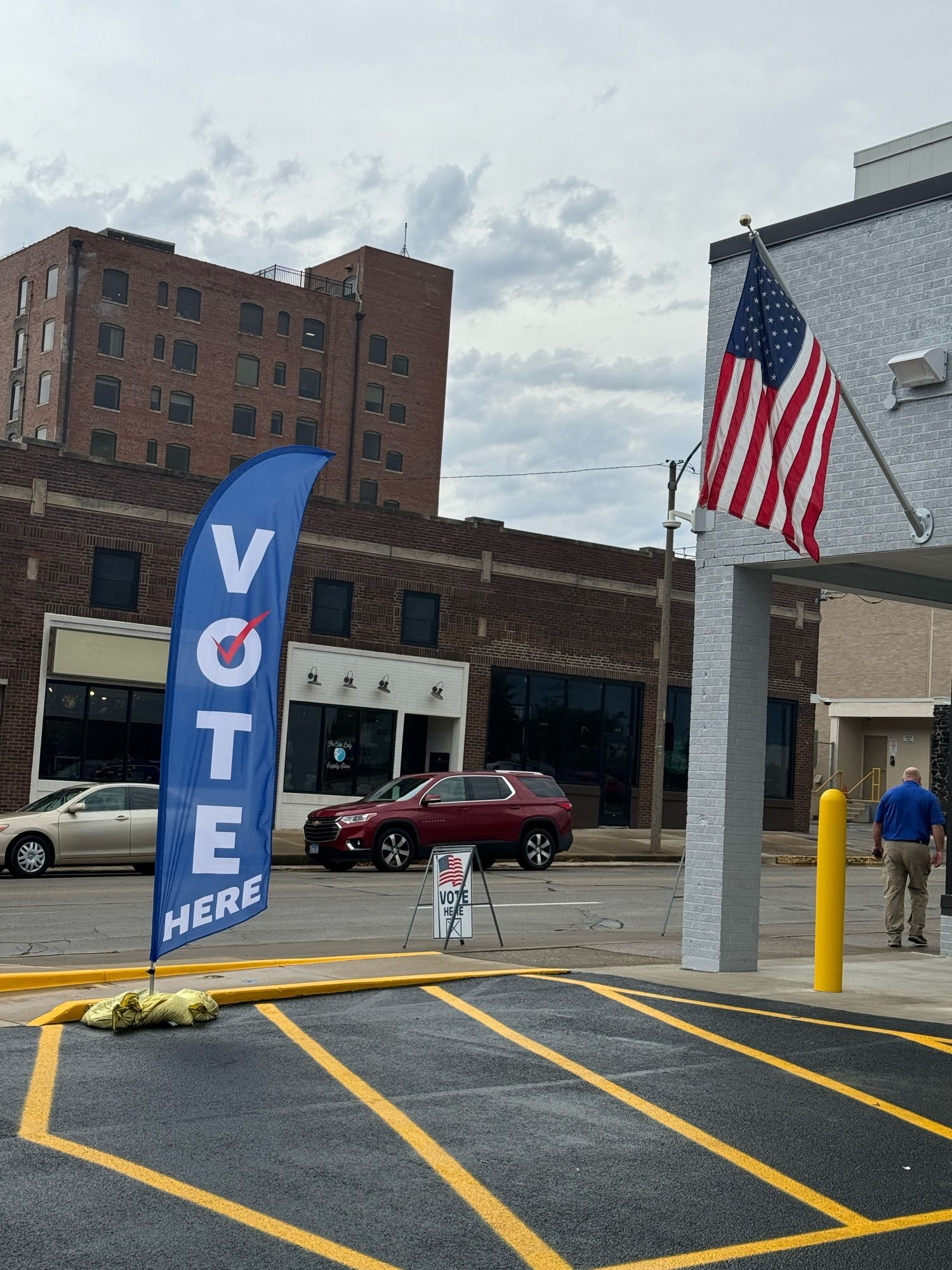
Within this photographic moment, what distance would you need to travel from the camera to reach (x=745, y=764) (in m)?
12.7

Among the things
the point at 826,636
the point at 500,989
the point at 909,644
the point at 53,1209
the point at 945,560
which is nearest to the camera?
the point at 53,1209

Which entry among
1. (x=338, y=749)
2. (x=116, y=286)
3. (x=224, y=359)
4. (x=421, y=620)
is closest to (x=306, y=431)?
(x=224, y=359)

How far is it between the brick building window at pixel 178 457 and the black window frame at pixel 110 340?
427 cm

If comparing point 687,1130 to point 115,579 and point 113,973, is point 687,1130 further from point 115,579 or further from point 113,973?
point 115,579

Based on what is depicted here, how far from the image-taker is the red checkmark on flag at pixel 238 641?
29.6 ft

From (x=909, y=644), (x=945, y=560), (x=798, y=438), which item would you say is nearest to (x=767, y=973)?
(x=945, y=560)

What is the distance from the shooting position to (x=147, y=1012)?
8922 millimetres

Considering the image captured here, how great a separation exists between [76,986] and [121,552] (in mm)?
20747

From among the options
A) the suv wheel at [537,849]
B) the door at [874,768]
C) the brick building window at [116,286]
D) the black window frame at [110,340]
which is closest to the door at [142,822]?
the suv wheel at [537,849]

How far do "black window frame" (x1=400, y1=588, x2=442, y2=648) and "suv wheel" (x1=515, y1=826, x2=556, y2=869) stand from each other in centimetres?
930

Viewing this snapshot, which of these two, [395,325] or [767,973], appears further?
[395,325]

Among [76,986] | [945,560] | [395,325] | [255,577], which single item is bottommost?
[76,986]

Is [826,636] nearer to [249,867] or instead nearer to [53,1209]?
[249,867]

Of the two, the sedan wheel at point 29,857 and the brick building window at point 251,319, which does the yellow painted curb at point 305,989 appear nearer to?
the sedan wheel at point 29,857
